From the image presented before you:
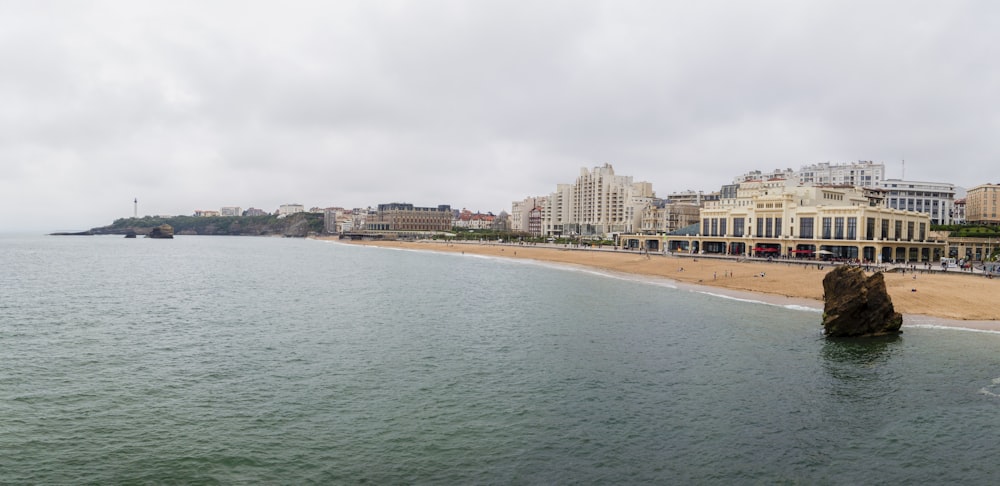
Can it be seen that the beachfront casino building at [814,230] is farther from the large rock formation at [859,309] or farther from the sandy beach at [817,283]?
the large rock formation at [859,309]

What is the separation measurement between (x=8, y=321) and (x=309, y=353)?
2649cm

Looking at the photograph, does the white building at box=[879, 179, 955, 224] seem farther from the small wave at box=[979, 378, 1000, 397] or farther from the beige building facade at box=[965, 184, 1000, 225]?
the small wave at box=[979, 378, 1000, 397]

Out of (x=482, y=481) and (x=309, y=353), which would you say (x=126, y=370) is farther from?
(x=482, y=481)

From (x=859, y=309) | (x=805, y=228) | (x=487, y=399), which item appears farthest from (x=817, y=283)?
(x=487, y=399)

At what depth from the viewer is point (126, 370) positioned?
94.2ft

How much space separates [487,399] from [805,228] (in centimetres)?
9540

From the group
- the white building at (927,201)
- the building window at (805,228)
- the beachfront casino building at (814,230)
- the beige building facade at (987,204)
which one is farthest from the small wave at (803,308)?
the beige building facade at (987,204)

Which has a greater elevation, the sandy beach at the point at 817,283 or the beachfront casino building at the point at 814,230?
the beachfront casino building at the point at 814,230

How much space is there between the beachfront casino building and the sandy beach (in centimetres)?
1469

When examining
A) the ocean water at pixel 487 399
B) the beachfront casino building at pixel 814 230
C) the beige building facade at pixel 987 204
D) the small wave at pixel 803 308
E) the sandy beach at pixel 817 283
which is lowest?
the ocean water at pixel 487 399

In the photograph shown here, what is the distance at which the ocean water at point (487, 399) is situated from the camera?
1805 cm

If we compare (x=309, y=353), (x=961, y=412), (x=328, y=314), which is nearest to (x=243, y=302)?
(x=328, y=314)

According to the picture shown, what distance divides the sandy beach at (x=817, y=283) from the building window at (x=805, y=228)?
16629 mm

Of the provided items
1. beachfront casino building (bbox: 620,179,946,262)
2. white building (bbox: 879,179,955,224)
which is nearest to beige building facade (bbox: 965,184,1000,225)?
white building (bbox: 879,179,955,224)
